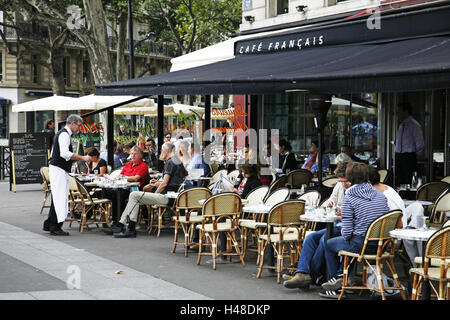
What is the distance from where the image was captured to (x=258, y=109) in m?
18.1

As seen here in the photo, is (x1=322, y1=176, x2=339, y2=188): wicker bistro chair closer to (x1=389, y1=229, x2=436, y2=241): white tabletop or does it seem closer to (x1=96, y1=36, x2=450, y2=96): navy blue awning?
(x1=96, y1=36, x2=450, y2=96): navy blue awning

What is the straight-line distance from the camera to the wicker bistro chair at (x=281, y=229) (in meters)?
7.93

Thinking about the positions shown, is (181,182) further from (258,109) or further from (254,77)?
(258,109)

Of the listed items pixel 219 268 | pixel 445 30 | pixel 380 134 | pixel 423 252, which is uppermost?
pixel 445 30

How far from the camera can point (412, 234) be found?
255 inches

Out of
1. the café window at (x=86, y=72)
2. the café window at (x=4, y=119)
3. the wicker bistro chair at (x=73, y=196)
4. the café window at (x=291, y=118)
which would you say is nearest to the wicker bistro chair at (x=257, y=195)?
the wicker bistro chair at (x=73, y=196)

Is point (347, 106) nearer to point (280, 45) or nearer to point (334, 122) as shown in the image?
point (334, 122)

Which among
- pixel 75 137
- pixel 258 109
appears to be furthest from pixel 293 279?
pixel 75 137

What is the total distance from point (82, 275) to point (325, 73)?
3.74m

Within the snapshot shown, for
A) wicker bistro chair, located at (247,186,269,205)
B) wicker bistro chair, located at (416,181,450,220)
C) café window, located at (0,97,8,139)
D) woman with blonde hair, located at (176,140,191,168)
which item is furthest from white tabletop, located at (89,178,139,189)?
café window, located at (0,97,8,139)

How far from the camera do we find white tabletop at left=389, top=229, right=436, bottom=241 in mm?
6346

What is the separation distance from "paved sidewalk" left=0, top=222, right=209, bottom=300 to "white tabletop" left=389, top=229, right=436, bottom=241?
206 cm

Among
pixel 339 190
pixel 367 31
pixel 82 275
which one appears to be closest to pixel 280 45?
pixel 367 31
